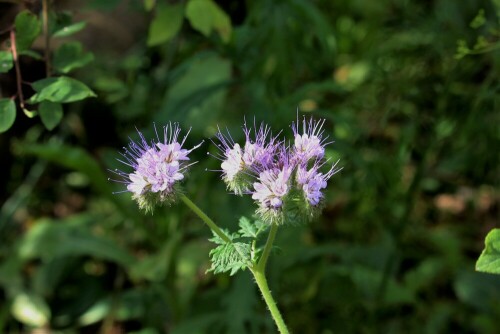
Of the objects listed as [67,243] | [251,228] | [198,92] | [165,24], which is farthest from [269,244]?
[67,243]

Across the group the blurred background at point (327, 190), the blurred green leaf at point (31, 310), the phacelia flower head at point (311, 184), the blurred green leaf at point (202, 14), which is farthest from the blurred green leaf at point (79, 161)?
the phacelia flower head at point (311, 184)

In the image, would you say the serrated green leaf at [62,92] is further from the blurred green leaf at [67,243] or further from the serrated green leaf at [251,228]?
the blurred green leaf at [67,243]

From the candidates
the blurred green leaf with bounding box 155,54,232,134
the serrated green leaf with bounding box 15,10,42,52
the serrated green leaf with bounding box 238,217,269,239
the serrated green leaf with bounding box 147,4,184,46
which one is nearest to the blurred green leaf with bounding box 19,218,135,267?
the blurred green leaf with bounding box 155,54,232,134

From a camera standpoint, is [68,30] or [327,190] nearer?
[68,30]

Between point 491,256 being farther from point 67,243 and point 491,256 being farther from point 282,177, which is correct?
point 67,243

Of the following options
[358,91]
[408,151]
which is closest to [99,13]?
[358,91]

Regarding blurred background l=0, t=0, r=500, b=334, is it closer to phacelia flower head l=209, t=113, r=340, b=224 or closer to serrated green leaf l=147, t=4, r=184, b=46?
serrated green leaf l=147, t=4, r=184, b=46
